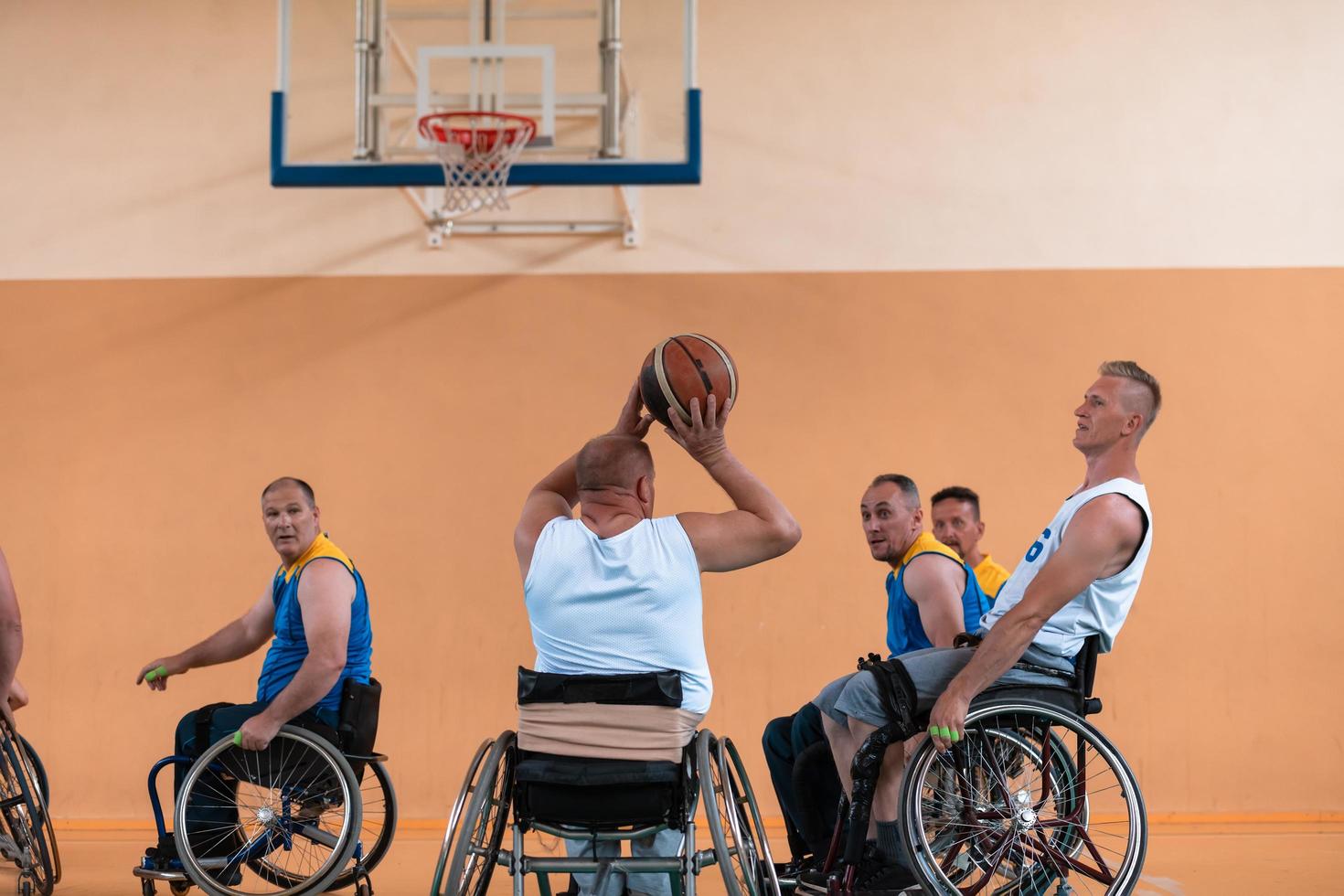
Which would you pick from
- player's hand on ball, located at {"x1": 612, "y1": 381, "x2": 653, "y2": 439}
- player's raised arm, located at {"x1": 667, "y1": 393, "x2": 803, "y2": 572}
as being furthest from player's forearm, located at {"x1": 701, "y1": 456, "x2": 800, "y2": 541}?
player's hand on ball, located at {"x1": 612, "y1": 381, "x2": 653, "y2": 439}

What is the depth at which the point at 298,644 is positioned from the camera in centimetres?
377

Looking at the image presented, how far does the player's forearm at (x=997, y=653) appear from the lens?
9.53 ft

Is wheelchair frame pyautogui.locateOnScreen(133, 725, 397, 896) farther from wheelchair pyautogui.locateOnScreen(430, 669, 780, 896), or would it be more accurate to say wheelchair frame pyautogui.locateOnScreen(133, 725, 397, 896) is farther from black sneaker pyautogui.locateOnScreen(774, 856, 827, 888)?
black sneaker pyautogui.locateOnScreen(774, 856, 827, 888)

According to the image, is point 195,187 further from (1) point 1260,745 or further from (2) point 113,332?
(1) point 1260,745

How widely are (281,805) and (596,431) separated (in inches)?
90.4

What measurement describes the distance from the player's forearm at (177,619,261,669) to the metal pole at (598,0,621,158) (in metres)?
2.00

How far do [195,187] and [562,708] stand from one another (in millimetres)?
3892

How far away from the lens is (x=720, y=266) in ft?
18.1

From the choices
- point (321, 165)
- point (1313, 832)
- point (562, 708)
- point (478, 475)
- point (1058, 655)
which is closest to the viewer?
point (562, 708)

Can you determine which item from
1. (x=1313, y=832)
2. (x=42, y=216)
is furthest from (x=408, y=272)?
(x=1313, y=832)

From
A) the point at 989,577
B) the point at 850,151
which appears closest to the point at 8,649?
the point at 989,577

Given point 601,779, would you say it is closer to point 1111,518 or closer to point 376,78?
point 1111,518

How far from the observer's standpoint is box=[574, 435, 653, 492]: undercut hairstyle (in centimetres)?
280

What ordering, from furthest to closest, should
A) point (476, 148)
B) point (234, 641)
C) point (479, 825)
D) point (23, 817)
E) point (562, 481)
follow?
point (476, 148) < point (234, 641) < point (23, 817) < point (562, 481) < point (479, 825)
